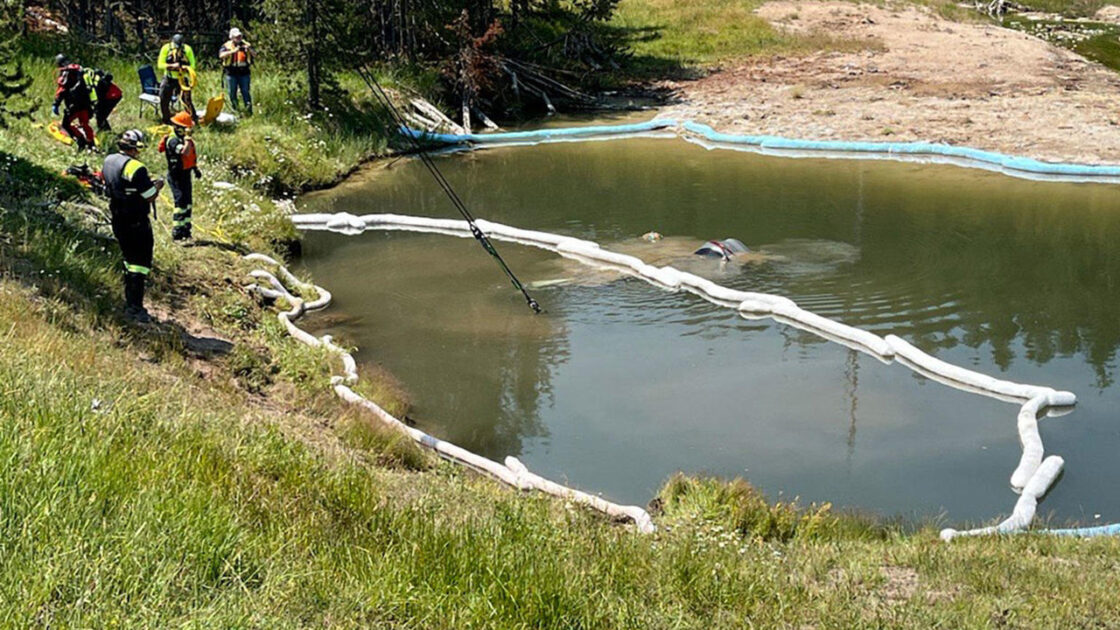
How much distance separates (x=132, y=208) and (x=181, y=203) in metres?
4.05

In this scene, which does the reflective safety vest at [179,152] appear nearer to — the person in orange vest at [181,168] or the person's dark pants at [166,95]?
the person in orange vest at [181,168]

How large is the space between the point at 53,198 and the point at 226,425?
25.6 ft

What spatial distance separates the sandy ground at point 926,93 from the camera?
84.7ft

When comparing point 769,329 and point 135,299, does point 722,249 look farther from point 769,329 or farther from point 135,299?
point 135,299

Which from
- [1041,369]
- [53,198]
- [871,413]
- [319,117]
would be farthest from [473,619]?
[319,117]

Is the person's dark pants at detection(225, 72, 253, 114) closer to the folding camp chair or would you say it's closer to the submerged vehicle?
the folding camp chair

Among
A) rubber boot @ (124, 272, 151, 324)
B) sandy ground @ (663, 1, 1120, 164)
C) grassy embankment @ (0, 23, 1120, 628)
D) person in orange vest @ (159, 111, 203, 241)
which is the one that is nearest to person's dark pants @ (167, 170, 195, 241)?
person in orange vest @ (159, 111, 203, 241)

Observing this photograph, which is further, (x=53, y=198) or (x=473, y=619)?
(x=53, y=198)

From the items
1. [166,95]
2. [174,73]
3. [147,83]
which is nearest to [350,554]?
[166,95]

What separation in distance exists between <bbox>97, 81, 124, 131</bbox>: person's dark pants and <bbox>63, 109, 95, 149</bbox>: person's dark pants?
2.45ft

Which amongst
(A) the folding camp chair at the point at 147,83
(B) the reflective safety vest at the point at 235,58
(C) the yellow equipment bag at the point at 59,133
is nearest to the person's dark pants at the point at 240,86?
(B) the reflective safety vest at the point at 235,58

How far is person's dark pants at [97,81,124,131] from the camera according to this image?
63.1ft

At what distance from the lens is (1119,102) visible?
28.1m

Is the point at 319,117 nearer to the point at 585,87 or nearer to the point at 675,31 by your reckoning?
the point at 585,87
